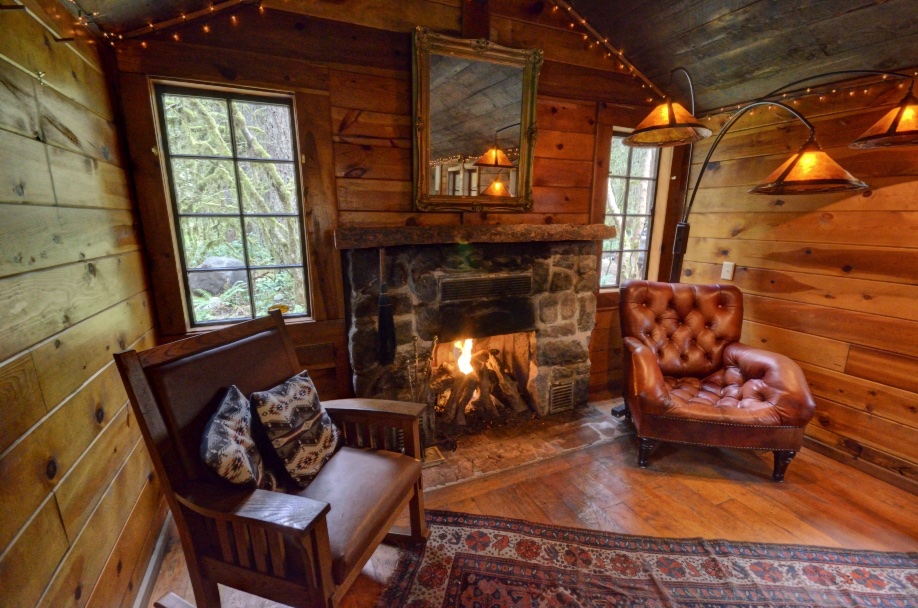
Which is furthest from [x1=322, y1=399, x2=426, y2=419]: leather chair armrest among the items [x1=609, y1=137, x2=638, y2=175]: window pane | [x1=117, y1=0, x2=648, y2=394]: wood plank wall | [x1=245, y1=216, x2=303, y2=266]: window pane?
[x1=609, y1=137, x2=638, y2=175]: window pane

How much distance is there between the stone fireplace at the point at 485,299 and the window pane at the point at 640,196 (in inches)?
25.9

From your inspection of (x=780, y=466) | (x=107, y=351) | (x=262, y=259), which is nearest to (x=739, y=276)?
(x=780, y=466)

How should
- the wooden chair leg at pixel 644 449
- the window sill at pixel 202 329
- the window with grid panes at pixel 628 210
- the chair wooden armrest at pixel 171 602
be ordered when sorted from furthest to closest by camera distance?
the window with grid panes at pixel 628 210, the wooden chair leg at pixel 644 449, the window sill at pixel 202 329, the chair wooden armrest at pixel 171 602

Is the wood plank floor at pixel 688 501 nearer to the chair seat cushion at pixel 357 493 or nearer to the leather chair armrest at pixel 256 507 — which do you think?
the chair seat cushion at pixel 357 493

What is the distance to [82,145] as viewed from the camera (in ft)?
4.59

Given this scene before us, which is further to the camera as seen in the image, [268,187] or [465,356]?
[465,356]

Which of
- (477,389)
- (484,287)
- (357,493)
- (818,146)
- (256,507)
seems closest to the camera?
(256,507)

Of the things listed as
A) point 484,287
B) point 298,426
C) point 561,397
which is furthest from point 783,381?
point 298,426

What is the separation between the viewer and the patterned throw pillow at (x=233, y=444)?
3.71 feet

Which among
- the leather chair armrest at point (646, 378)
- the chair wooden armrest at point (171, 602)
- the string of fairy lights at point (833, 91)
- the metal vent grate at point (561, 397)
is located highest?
the string of fairy lights at point (833, 91)

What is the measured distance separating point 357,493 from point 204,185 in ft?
5.51

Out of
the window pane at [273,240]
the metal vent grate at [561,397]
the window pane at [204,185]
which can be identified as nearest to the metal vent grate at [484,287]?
the metal vent grate at [561,397]

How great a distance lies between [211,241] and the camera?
6.66ft

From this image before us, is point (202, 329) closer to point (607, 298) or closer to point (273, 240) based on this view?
point (273, 240)
